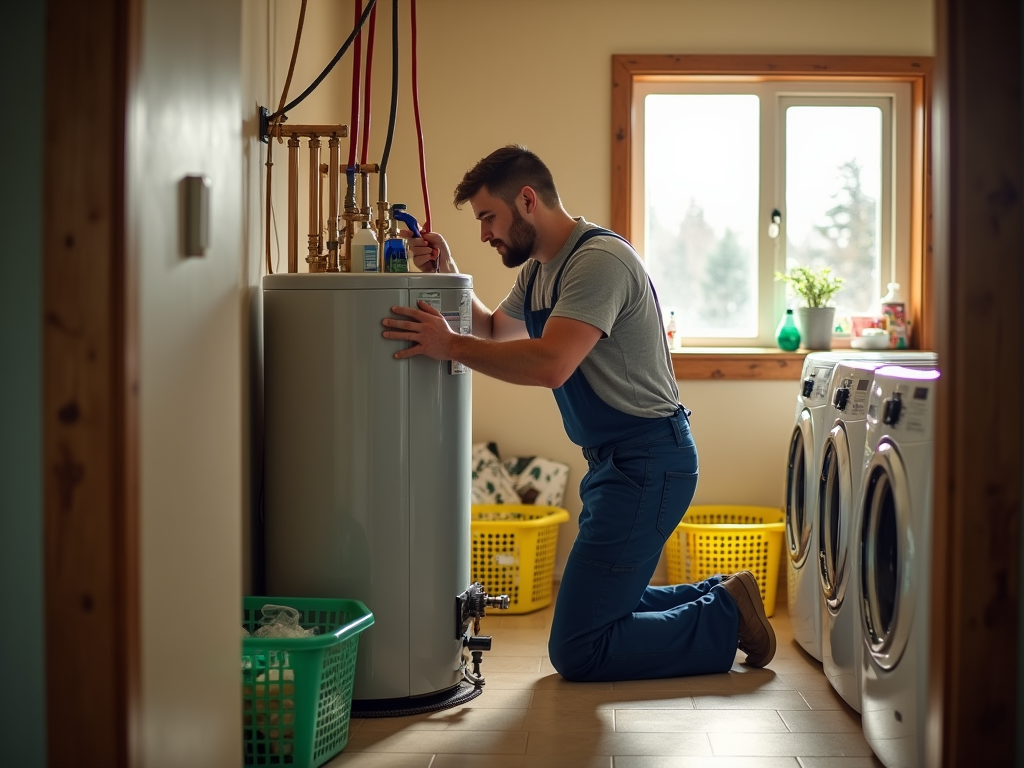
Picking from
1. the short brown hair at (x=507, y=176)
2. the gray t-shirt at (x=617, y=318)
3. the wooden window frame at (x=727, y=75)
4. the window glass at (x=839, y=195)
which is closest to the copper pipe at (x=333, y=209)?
the short brown hair at (x=507, y=176)

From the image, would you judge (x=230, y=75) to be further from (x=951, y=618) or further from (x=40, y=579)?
A: (x=951, y=618)

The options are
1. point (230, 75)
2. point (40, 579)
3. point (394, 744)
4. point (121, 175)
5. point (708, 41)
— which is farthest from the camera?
point (708, 41)

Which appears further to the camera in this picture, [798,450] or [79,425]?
[798,450]

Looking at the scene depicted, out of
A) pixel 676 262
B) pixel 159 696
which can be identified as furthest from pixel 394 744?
pixel 676 262

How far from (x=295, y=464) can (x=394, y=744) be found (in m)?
0.66

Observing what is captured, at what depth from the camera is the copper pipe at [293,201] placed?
2.73 m

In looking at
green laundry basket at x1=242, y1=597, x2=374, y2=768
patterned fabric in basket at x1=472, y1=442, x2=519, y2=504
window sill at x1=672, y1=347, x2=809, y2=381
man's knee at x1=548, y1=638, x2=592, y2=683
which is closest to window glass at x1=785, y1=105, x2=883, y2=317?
window sill at x1=672, y1=347, x2=809, y2=381

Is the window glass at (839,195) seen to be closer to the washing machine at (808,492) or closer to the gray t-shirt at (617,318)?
the washing machine at (808,492)

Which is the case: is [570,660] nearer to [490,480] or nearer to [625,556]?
[625,556]

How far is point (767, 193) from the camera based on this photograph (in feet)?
13.8

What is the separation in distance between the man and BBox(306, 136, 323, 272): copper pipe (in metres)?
0.24

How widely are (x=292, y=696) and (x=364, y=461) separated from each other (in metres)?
0.56

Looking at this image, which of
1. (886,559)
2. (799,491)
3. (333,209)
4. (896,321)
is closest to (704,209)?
(896,321)

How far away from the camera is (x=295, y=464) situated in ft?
8.21
